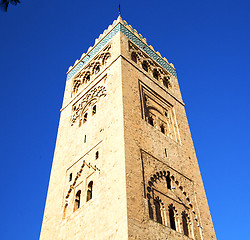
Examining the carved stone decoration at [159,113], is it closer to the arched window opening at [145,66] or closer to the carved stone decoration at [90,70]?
the arched window opening at [145,66]

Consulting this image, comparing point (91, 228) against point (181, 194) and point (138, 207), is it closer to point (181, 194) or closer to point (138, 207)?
point (138, 207)

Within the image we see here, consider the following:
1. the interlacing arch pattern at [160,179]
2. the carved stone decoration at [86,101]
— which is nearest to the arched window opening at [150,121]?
the carved stone decoration at [86,101]

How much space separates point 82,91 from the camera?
12055mm

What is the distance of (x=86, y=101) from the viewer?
37.4 feet

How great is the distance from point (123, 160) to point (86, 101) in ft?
13.1

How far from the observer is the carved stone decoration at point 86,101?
1090 cm

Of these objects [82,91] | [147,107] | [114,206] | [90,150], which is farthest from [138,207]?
[82,91]

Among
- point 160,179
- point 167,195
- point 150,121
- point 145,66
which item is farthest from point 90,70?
point 167,195

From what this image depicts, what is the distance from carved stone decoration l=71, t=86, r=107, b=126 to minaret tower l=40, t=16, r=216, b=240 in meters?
0.04

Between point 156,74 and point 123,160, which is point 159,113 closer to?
point 156,74

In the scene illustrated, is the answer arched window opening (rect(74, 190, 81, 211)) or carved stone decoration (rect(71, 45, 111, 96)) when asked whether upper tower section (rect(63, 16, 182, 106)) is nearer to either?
carved stone decoration (rect(71, 45, 111, 96))

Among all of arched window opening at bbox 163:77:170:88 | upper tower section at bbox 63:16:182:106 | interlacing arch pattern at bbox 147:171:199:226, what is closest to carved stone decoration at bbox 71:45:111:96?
upper tower section at bbox 63:16:182:106

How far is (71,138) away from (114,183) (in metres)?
3.37

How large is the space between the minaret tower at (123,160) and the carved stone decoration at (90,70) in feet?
0.13
